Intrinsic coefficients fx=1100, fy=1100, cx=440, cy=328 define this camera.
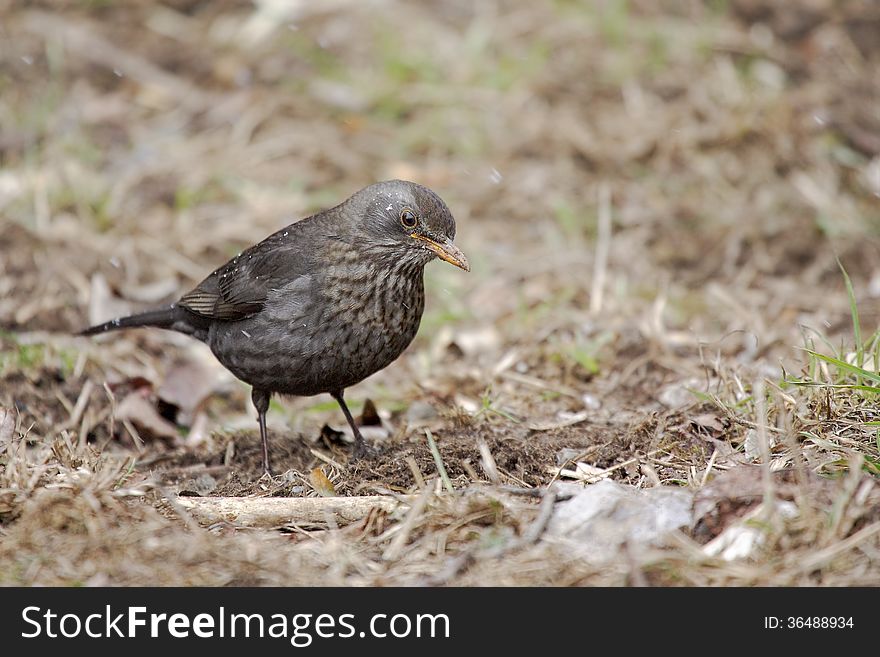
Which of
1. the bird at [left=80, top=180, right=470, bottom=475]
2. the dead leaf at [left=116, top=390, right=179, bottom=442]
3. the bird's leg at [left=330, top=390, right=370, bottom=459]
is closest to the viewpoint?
the bird at [left=80, top=180, right=470, bottom=475]

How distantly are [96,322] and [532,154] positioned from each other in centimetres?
385

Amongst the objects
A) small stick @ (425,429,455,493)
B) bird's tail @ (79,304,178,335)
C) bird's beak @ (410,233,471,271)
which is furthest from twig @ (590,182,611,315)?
bird's tail @ (79,304,178,335)

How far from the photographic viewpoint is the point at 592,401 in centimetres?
576

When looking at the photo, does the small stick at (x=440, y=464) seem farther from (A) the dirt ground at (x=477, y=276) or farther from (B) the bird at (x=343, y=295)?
(B) the bird at (x=343, y=295)

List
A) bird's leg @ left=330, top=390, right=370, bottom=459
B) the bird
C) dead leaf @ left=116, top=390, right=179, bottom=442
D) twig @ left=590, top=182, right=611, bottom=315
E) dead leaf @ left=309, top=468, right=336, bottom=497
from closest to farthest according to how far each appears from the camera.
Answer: dead leaf @ left=309, top=468, right=336, bottom=497 → the bird → bird's leg @ left=330, top=390, right=370, bottom=459 → dead leaf @ left=116, top=390, right=179, bottom=442 → twig @ left=590, top=182, right=611, bottom=315

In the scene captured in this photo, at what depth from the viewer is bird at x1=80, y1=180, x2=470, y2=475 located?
4957 millimetres

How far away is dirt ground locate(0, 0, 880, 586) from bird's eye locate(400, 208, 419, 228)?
3.27ft

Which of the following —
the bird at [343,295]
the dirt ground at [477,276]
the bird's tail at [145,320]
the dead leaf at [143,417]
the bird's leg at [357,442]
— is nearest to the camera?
the dirt ground at [477,276]

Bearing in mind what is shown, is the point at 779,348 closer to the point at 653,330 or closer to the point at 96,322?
the point at 653,330

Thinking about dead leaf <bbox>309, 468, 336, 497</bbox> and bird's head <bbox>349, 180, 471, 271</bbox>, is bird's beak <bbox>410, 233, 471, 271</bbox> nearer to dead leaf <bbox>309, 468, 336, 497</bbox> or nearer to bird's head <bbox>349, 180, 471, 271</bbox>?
bird's head <bbox>349, 180, 471, 271</bbox>

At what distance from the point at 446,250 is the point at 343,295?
1.70 ft

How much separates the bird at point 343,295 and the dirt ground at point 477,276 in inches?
17.4

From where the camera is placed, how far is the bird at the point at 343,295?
4957 mm

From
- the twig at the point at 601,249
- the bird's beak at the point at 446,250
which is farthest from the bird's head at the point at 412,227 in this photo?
the twig at the point at 601,249
